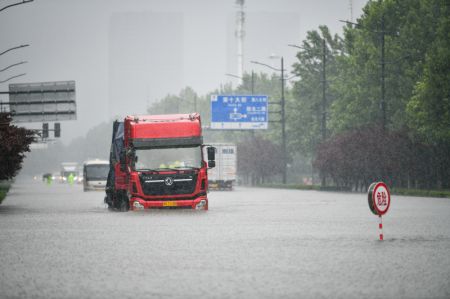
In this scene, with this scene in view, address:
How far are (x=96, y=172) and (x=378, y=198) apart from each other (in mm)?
59966

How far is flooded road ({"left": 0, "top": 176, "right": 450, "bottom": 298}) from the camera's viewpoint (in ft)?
42.8

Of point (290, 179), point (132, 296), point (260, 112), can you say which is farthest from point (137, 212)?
point (290, 179)

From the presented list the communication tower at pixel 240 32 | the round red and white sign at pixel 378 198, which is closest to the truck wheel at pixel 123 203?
A: the round red and white sign at pixel 378 198

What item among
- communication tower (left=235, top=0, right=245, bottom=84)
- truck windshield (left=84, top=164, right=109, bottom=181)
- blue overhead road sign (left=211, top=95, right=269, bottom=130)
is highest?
communication tower (left=235, top=0, right=245, bottom=84)

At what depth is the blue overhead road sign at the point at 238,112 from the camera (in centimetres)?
8169

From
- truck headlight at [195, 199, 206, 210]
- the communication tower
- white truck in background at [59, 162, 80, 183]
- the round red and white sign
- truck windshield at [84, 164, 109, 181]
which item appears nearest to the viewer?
the round red and white sign

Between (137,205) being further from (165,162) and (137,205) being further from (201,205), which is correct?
(201,205)

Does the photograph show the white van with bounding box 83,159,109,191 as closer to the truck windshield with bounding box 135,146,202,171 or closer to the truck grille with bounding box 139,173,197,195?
the truck windshield with bounding box 135,146,202,171

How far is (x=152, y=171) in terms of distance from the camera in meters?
34.8

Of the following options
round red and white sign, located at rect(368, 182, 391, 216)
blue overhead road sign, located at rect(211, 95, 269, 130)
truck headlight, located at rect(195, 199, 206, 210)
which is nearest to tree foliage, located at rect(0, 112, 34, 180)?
truck headlight, located at rect(195, 199, 206, 210)

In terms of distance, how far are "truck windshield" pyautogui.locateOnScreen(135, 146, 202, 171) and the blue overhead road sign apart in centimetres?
4565

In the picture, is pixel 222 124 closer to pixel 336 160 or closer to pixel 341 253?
pixel 336 160

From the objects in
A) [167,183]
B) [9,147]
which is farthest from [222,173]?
[167,183]

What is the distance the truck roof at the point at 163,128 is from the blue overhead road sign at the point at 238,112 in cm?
4598
